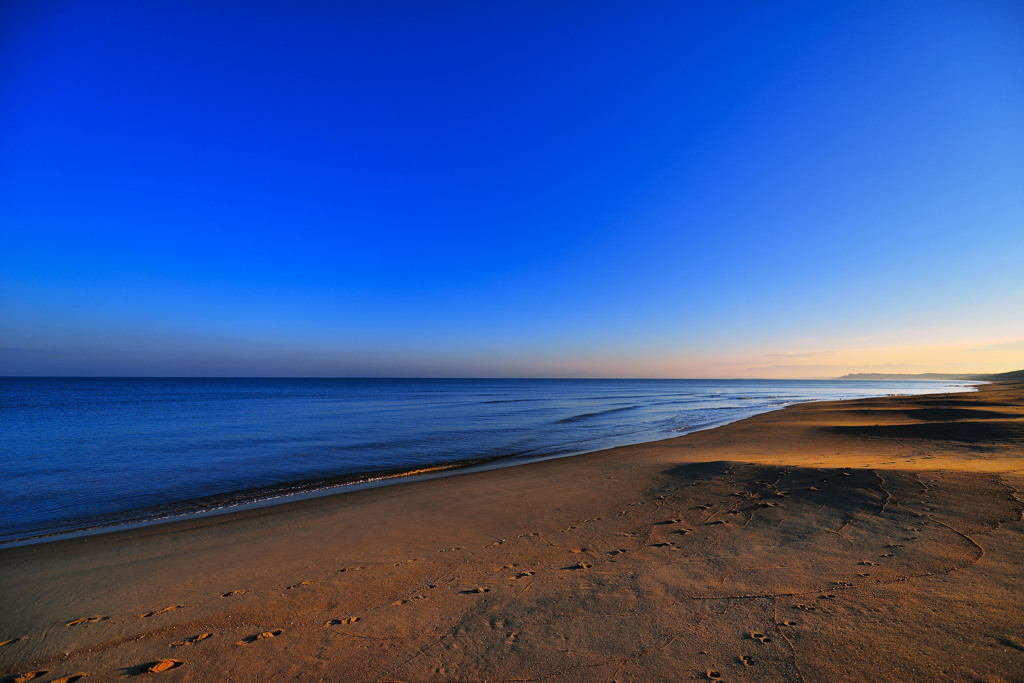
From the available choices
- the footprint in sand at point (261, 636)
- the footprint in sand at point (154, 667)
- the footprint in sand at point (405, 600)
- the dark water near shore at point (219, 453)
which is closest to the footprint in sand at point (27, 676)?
the footprint in sand at point (154, 667)

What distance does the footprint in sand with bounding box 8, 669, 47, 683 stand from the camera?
4.03 meters

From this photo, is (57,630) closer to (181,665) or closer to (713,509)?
(181,665)

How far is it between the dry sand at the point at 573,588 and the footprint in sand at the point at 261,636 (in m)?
0.02

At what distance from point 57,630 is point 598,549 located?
7195 mm

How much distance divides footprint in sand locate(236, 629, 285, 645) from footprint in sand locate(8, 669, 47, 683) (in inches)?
73.6

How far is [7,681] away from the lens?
405cm

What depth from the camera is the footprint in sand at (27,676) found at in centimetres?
403

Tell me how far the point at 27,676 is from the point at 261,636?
217 cm

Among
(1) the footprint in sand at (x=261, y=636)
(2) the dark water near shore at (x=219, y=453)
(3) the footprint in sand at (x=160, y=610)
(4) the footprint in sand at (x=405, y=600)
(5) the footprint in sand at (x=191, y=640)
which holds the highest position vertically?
(4) the footprint in sand at (x=405, y=600)

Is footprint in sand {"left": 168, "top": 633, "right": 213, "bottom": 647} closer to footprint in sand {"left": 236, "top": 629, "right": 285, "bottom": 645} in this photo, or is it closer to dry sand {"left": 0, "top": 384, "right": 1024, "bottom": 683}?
dry sand {"left": 0, "top": 384, "right": 1024, "bottom": 683}

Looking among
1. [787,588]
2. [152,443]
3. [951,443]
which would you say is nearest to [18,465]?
[152,443]

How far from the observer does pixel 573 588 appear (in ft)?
16.8

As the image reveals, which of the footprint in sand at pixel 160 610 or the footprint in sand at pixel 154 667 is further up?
the footprint in sand at pixel 154 667

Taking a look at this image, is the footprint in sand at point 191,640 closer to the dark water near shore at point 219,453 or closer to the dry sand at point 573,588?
the dry sand at point 573,588
